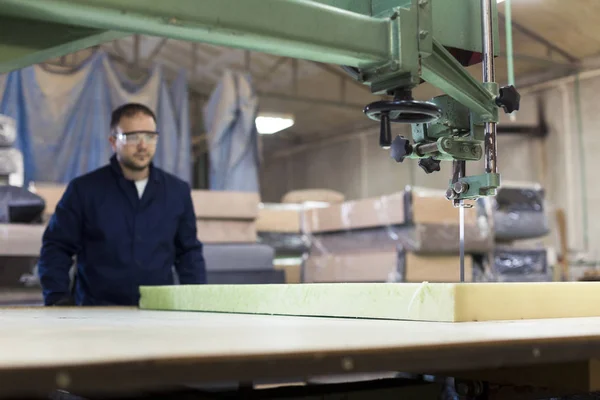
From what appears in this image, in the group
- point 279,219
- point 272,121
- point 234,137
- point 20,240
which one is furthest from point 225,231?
point 272,121

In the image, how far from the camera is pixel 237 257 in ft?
12.3

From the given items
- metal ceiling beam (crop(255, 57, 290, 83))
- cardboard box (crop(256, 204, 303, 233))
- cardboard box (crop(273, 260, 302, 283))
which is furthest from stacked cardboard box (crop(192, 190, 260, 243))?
metal ceiling beam (crop(255, 57, 290, 83))

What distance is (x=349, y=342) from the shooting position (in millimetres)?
624

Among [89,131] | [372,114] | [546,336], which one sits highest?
[89,131]

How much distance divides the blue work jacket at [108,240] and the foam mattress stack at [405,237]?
1.77 metres

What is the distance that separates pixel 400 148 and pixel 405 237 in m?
2.62

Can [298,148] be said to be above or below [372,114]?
above

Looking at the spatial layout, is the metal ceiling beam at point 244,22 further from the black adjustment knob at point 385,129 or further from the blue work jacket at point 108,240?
the blue work jacket at point 108,240

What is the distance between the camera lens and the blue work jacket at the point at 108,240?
2.35 metres

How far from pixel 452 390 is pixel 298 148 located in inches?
410

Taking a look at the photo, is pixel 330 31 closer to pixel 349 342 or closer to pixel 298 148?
pixel 349 342

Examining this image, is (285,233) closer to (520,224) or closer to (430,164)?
(520,224)

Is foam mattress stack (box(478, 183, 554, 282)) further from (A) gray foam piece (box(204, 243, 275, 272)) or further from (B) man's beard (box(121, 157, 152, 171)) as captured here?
(B) man's beard (box(121, 157, 152, 171))

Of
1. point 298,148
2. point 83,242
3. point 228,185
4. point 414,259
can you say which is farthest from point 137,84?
point 298,148
